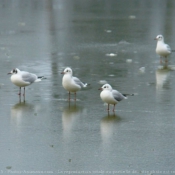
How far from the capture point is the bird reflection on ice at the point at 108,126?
10752mm

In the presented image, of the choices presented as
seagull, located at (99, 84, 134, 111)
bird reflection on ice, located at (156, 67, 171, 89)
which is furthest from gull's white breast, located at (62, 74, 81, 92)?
bird reflection on ice, located at (156, 67, 171, 89)

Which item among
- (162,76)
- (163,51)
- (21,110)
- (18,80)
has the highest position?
(18,80)

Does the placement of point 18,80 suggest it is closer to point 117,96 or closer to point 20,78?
point 20,78

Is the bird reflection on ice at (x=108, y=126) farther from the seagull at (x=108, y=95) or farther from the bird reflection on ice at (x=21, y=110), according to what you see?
the bird reflection on ice at (x=21, y=110)

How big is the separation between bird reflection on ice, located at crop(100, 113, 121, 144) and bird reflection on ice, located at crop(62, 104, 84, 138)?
1.59 ft

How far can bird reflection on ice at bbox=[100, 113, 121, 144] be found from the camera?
423 inches

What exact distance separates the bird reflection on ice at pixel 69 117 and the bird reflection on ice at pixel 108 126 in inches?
19.0

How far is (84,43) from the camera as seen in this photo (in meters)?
20.8

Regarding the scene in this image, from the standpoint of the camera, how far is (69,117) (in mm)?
12039

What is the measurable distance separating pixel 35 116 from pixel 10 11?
17243 millimetres

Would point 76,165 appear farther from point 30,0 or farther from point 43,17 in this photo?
point 30,0

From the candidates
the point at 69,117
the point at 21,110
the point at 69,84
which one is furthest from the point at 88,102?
the point at 21,110

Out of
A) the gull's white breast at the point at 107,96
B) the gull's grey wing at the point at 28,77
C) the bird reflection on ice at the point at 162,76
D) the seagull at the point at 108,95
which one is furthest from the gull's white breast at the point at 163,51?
the gull's white breast at the point at 107,96

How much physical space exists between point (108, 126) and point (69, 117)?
35.0 inches
